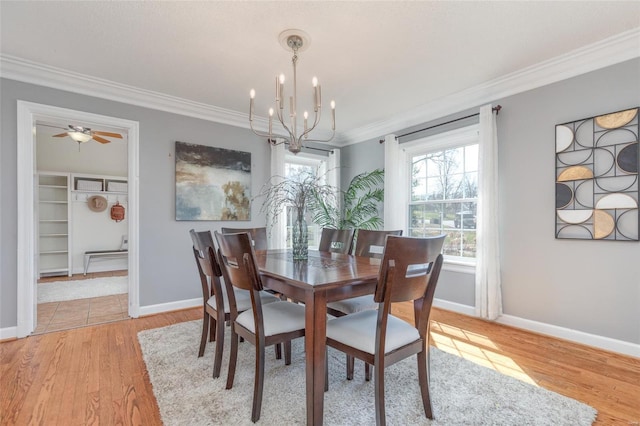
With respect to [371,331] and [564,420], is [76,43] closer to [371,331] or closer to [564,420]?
[371,331]

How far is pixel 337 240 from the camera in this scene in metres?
2.94

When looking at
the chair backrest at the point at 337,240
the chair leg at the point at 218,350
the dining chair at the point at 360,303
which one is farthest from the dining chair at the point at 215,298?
the chair backrest at the point at 337,240

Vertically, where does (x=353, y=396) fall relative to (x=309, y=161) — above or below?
below

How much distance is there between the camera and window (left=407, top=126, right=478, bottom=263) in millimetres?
3502

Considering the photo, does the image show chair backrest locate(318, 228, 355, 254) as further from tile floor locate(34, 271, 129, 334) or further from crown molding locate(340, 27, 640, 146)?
tile floor locate(34, 271, 129, 334)

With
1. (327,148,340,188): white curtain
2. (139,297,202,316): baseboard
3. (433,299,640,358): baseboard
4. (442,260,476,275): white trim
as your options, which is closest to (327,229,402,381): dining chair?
(442,260,476,275): white trim

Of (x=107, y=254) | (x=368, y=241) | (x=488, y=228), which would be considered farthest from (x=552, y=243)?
(x=107, y=254)

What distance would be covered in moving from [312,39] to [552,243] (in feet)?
9.12

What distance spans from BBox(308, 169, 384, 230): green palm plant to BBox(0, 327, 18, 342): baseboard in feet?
11.0

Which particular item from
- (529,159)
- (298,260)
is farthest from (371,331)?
(529,159)

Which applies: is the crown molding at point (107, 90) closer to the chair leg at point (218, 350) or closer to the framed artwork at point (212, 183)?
the framed artwork at point (212, 183)

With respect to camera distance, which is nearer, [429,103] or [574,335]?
[574,335]

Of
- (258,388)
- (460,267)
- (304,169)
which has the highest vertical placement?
(304,169)

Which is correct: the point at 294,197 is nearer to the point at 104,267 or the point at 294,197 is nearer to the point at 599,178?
the point at 599,178
